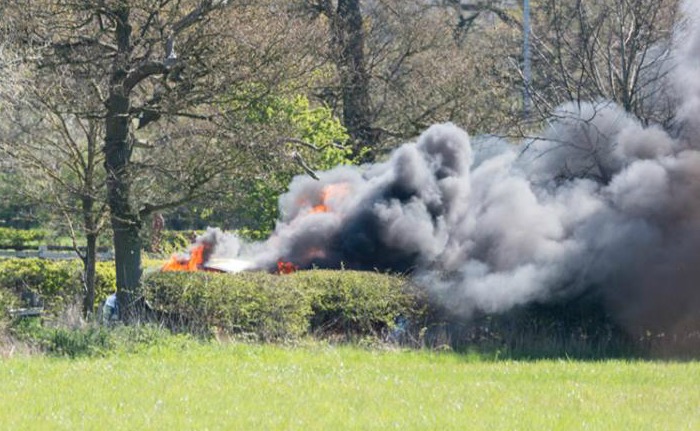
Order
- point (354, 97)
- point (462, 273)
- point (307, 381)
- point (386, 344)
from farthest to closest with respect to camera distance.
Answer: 1. point (354, 97)
2. point (462, 273)
3. point (386, 344)
4. point (307, 381)

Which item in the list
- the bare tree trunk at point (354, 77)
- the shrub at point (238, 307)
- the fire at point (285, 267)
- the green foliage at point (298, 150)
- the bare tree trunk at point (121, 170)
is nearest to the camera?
the shrub at point (238, 307)

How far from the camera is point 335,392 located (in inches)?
384

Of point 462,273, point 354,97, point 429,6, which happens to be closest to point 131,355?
point 462,273

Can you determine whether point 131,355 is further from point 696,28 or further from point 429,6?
point 429,6

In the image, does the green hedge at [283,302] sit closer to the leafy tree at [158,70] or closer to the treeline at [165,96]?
the treeline at [165,96]

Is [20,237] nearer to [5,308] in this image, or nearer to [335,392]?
[5,308]

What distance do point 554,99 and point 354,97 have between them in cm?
891

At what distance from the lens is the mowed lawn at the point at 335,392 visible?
836cm

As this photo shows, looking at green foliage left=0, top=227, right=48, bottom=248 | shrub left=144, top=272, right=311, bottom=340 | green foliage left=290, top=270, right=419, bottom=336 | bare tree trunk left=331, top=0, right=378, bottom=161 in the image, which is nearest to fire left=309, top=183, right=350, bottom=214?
green foliage left=290, top=270, right=419, bottom=336

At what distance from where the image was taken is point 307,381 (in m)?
10.4

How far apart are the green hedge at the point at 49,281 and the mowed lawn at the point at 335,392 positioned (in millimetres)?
7823

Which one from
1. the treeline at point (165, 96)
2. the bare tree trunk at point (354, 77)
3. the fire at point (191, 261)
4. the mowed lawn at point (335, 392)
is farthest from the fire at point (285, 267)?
the bare tree trunk at point (354, 77)

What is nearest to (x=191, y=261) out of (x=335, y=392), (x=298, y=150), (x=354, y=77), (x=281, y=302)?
(x=298, y=150)

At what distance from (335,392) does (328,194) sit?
1047 centimetres
